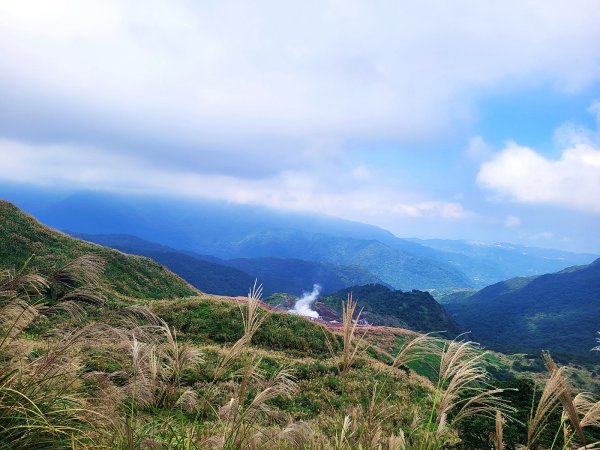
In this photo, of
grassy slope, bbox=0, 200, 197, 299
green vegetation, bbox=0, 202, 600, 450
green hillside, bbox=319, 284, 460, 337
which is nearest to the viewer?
green vegetation, bbox=0, 202, 600, 450

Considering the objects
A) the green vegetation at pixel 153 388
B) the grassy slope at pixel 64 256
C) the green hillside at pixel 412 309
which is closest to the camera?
the green vegetation at pixel 153 388

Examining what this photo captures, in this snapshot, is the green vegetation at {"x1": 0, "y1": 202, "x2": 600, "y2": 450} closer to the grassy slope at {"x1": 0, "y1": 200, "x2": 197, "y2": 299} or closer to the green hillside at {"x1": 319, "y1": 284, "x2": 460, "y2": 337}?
the grassy slope at {"x1": 0, "y1": 200, "x2": 197, "y2": 299}

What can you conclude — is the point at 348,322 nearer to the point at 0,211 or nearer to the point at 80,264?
the point at 80,264

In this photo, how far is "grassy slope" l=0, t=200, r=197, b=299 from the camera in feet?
103

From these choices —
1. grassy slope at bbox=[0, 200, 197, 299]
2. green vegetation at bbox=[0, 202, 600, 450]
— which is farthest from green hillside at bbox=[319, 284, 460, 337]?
green vegetation at bbox=[0, 202, 600, 450]

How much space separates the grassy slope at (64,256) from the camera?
31297 millimetres

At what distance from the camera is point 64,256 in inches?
1273

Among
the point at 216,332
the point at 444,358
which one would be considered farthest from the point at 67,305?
the point at 216,332

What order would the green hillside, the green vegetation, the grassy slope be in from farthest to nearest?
the green hillside
the grassy slope
the green vegetation

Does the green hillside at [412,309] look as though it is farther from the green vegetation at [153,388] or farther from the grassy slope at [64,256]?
the green vegetation at [153,388]

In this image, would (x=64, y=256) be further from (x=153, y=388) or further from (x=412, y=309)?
(x=412, y=309)

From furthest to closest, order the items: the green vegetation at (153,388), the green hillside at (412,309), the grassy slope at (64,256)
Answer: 1. the green hillside at (412,309)
2. the grassy slope at (64,256)
3. the green vegetation at (153,388)

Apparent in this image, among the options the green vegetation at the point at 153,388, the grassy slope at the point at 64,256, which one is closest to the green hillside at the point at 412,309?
the grassy slope at the point at 64,256

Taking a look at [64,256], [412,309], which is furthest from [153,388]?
[412,309]
